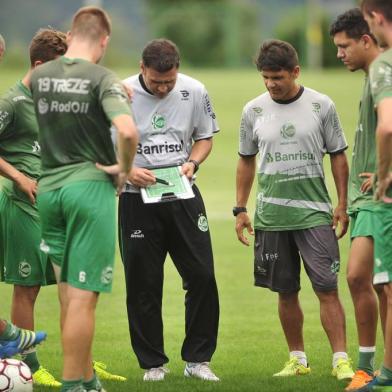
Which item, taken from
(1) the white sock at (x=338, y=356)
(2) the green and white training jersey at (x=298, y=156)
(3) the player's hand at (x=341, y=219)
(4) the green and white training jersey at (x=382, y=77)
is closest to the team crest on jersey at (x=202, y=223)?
(2) the green and white training jersey at (x=298, y=156)

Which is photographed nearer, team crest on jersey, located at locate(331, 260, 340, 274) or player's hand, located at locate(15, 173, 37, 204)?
player's hand, located at locate(15, 173, 37, 204)

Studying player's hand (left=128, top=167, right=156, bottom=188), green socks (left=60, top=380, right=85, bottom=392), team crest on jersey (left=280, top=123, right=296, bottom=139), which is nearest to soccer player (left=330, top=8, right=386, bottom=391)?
team crest on jersey (left=280, top=123, right=296, bottom=139)

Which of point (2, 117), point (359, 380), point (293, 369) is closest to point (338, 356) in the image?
point (293, 369)

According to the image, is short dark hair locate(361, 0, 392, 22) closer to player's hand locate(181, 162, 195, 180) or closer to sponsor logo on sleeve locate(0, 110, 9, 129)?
player's hand locate(181, 162, 195, 180)

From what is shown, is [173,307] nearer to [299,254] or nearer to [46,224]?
[299,254]

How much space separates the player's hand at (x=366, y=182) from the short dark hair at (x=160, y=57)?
1662 mm

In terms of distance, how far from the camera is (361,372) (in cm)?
809

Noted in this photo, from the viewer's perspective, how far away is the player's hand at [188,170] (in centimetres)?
870

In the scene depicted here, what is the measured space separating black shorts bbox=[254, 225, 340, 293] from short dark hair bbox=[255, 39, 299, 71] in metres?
1.27

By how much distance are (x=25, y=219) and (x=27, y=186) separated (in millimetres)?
345

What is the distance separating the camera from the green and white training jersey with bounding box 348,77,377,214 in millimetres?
7809

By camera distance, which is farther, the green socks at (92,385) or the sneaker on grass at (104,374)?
the sneaker on grass at (104,374)

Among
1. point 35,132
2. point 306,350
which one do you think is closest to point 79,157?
point 35,132

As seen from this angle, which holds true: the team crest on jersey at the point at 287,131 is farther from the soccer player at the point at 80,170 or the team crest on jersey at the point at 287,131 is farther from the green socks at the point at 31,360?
the green socks at the point at 31,360
